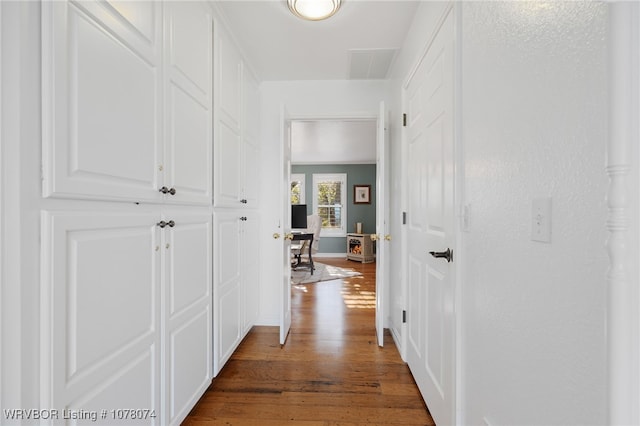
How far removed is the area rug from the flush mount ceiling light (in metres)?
3.84

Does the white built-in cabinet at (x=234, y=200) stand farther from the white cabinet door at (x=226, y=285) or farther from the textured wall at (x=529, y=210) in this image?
the textured wall at (x=529, y=210)

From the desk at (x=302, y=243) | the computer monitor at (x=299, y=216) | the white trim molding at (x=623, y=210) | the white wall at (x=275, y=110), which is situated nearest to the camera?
the white trim molding at (x=623, y=210)

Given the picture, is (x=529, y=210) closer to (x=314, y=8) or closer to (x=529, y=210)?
(x=529, y=210)

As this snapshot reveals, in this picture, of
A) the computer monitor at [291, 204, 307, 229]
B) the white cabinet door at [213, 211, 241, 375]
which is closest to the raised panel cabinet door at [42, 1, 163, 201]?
the white cabinet door at [213, 211, 241, 375]

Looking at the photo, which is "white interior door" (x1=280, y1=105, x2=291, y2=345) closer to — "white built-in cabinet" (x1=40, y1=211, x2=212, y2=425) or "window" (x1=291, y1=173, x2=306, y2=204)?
"white built-in cabinet" (x1=40, y1=211, x2=212, y2=425)

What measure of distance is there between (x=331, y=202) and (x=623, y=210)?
7.65 meters

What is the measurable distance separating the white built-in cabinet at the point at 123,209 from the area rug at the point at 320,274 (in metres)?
3.47

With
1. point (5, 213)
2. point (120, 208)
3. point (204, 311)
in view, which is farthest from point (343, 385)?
point (5, 213)

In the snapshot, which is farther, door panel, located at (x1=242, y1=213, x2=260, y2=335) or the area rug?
the area rug

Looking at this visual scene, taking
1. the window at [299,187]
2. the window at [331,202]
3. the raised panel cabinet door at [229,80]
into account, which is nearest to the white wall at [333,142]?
the window at [299,187]

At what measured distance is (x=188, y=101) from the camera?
1.60 meters

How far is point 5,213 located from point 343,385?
1898 mm

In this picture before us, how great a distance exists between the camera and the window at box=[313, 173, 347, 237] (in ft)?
26.6

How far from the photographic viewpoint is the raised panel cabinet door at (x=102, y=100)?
83 cm
